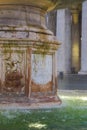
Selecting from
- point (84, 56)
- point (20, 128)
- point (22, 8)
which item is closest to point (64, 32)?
point (84, 56)

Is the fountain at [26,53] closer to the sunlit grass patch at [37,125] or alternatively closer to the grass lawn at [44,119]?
the grass lawn at [44,119]

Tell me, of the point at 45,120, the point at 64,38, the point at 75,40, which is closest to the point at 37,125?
the point at 45,120

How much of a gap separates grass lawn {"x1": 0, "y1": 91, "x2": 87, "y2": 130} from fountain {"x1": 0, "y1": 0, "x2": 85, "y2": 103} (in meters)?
0.88

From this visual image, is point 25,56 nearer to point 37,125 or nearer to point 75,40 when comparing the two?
point 37,125

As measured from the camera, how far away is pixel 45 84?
1088cm

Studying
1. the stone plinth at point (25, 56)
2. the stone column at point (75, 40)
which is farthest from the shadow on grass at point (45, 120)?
the stone column at point (75, 40)

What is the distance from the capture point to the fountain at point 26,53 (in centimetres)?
1043

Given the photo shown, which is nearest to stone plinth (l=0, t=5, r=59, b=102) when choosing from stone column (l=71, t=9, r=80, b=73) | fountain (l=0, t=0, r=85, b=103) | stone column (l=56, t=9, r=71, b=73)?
fountain (l=0, t=0, r=85, b=103)

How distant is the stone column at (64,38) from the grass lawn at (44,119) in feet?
108

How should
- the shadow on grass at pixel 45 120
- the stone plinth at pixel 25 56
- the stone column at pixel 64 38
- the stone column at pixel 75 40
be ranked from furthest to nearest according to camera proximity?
the stone column at pixel 75 40
the stone column at pixel 64 38
the stone plinth at pixel 25 56
the shadow on grass at pixel 45 120

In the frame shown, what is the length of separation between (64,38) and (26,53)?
110 ft

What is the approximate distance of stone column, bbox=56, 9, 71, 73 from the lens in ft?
142

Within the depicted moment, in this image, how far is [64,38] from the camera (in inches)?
1727

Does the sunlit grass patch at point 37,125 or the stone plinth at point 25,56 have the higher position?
the stone plinth at point 25,56
